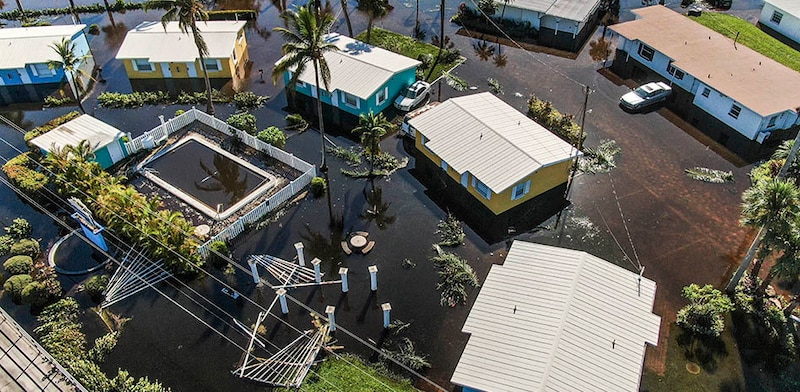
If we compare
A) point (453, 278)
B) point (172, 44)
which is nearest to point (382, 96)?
point (453, 278)

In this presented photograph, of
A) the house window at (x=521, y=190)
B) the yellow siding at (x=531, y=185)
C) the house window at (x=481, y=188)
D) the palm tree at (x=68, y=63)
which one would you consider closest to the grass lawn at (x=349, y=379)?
the yellow siding at (x=531, y=185)

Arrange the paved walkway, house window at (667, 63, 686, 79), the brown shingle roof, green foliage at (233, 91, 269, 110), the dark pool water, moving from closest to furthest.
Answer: the paved walkway < the dark pool water < the brown shingle roof < green foliage at (233, 91, 269, 110) < house window at (667, 63, 686, 79)

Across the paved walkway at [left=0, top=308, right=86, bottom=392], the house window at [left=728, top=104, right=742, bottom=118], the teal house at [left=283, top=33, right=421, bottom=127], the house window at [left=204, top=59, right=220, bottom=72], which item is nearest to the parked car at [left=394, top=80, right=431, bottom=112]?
the teal house at [left=283, top=33, right=421, bottom=127]

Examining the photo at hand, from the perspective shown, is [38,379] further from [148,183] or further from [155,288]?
[148,183]

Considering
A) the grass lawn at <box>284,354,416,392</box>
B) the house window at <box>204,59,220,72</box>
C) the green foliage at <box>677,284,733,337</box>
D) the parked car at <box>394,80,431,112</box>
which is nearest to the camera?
the grass lawn at <box>284,354,416,392</box>

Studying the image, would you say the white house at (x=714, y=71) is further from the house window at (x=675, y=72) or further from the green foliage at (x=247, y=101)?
the green foliage at (x=247, y=101)

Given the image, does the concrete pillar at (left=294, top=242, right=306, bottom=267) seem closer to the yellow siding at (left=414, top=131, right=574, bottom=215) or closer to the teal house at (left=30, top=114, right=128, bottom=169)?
the yellow siding at (left=414, top=131, right=574, bottom=215)

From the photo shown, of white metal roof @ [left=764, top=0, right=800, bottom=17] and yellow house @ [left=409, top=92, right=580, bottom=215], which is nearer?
yellow house @ [left=409, top=92, right=580, bottom=215]
